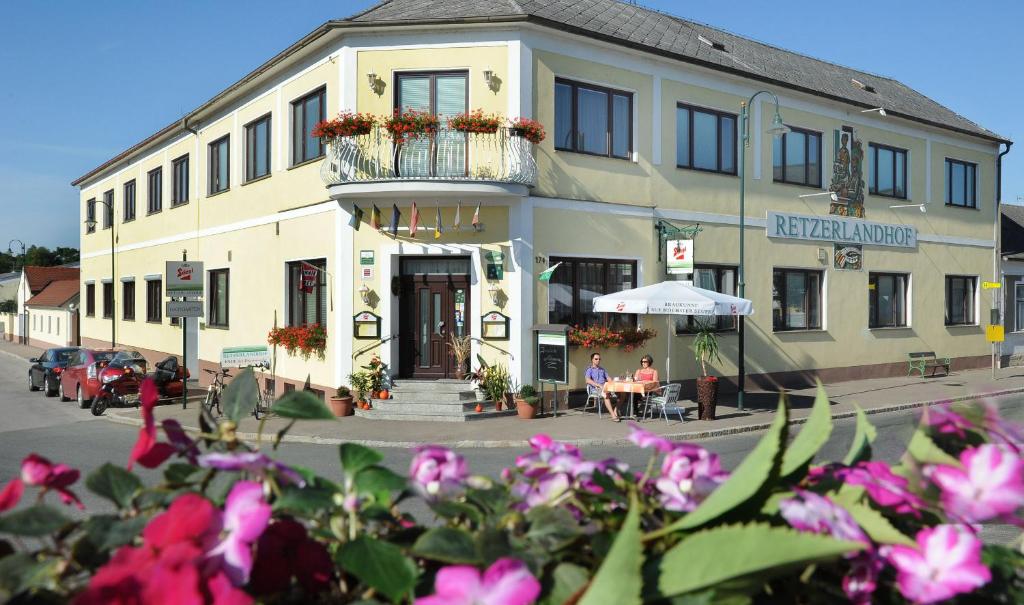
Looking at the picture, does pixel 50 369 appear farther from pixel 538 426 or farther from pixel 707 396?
pixel 707 396

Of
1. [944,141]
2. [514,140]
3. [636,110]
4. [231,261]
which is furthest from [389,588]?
[944,141]

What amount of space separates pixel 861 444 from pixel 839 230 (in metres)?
22.4

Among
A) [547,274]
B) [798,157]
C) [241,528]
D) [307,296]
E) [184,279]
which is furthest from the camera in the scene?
[798,157]

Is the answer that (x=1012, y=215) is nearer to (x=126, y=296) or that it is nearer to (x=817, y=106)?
(x=817, y=106)

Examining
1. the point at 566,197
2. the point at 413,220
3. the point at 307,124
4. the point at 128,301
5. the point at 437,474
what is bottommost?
the point at 437,474

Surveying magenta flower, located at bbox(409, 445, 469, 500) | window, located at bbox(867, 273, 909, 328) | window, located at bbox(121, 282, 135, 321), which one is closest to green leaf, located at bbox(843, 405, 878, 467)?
magenta flower, located at bbox(409, 445, 469, 500)

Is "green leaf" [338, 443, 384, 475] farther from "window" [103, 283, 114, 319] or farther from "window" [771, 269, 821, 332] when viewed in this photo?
"window" [103, 283, 114, 319]

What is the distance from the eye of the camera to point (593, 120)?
17.5 meters

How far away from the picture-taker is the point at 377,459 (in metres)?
1.27

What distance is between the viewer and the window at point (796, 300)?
68.0ft

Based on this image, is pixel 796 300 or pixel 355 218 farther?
pixel 796 300

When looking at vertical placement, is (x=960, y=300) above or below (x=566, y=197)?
below

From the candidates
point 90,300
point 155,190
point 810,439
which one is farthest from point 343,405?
point 90,300

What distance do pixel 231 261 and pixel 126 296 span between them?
12445 mm
